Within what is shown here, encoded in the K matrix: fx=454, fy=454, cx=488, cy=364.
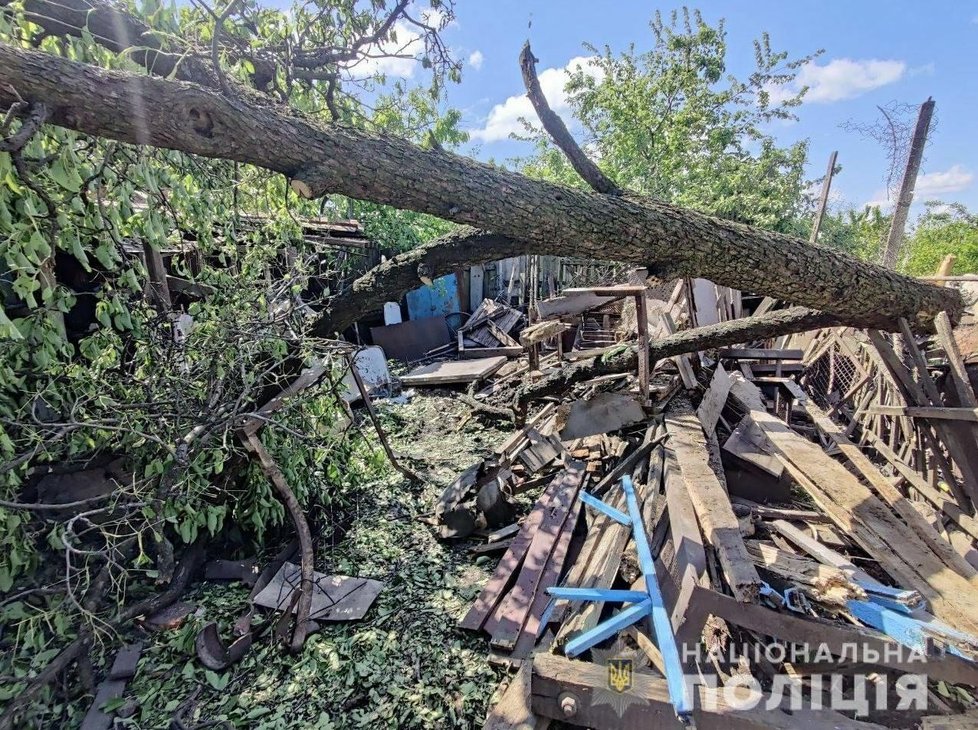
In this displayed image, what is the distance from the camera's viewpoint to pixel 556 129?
256 centimetres

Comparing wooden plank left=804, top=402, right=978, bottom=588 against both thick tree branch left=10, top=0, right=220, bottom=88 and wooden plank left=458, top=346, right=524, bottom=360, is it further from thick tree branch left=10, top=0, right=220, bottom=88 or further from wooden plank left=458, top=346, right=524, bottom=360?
wooden plank left=458, top=346, right=524, bottom=360

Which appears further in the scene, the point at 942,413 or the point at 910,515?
the point at 942,413

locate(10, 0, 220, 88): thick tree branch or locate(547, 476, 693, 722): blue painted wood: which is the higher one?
locate(10, 0, 220, 88): thick tree branch

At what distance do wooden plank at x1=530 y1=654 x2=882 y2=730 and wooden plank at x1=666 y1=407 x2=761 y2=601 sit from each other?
480mm

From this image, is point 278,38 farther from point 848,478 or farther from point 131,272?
point 848,478

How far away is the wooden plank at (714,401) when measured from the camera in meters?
4.40

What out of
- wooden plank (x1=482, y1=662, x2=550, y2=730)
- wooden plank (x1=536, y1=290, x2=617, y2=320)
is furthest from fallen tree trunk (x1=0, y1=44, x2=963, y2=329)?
wooden plank (x1=482, y1=662, x2=550, y2=730)

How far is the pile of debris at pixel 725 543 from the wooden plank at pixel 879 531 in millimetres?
10

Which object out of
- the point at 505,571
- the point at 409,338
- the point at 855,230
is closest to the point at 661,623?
the point at 505,571

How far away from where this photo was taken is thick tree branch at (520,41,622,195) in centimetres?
237

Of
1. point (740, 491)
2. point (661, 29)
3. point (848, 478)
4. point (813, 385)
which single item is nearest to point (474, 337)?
point (813, 385)

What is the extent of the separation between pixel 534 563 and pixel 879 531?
7.23 ft

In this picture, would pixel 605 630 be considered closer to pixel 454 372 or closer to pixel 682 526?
pixel 682 526

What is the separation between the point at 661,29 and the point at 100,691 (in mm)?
17086
